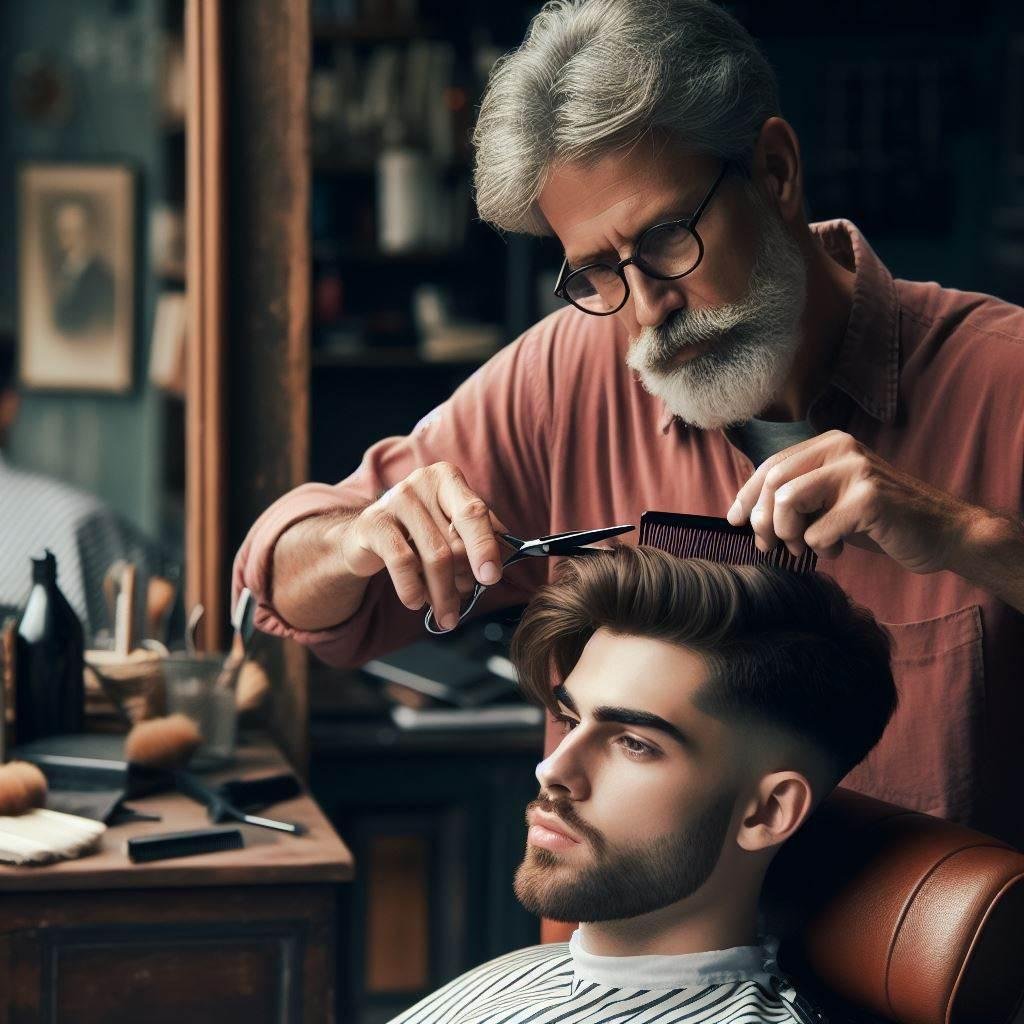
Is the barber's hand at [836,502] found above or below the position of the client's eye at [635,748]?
above

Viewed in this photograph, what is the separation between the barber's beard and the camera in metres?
1.59

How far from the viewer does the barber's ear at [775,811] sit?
1.61 meters

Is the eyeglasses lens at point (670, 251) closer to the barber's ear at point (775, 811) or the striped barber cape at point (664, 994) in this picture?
the barber's ear at point (775, 811)

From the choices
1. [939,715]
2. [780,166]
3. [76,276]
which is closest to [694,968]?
[939,715]

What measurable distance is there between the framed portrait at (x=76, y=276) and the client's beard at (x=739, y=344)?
2.03m

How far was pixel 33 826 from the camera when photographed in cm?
208

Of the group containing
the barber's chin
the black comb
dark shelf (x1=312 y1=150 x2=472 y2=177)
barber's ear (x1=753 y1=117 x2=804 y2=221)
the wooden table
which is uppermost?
dark shelf (x1=312 y1=150 x2=472 y2=177)

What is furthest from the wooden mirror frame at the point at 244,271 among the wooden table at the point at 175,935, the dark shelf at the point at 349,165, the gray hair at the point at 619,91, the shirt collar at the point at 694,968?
the dark shelf at the point at 349,165

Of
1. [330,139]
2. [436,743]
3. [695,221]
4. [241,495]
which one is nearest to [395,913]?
[436,743]

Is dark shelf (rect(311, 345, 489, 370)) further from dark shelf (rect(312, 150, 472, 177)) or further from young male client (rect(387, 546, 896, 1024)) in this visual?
young male client (rect(387, 546, 896, 1024))

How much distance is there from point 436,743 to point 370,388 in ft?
6.20

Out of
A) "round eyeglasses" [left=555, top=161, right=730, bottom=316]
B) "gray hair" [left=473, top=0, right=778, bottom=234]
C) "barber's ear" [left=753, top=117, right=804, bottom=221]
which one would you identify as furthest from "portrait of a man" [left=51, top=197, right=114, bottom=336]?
"barber's ear" [left=753, top=117, right=804, bottom=221]

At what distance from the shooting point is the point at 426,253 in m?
4.95

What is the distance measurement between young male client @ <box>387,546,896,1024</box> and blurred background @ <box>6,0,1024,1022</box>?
116 cm
